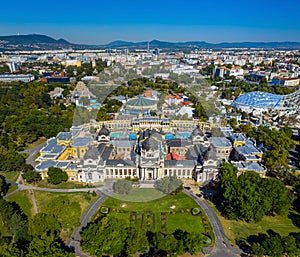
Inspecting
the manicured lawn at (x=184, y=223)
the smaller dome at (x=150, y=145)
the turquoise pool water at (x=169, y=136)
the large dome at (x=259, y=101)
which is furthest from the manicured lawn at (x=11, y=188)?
the large dome at (x=259, y=101)

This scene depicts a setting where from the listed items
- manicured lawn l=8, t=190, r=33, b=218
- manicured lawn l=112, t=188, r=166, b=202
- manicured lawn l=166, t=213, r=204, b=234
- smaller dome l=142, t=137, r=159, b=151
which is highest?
smaller dome l=142, t=137, r=159, b=151

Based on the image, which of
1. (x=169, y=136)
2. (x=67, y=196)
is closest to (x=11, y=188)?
(x=67, y=196)

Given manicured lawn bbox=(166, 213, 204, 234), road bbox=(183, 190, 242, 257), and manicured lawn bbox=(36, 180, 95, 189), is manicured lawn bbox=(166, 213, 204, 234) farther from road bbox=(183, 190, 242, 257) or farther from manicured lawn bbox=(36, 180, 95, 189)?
manicured lawn bbox=(36, 180, 95, 189)

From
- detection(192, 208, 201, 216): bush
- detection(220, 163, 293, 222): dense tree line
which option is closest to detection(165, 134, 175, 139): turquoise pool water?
detection(220, 163, 293, 222): dense tree line

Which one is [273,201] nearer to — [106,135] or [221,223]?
[221,223]

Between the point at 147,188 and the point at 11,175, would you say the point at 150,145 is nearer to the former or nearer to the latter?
the point at 147,188
